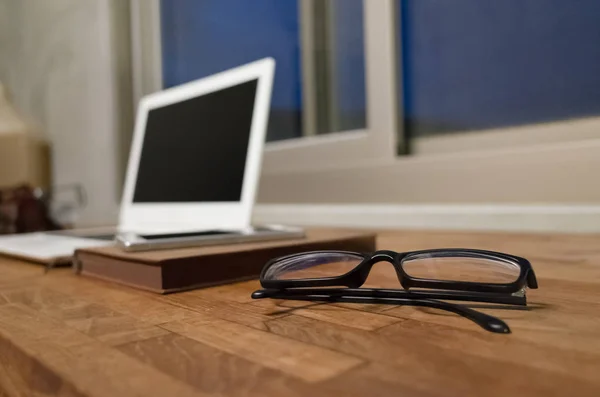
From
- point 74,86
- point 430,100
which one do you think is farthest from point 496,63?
point 74,86

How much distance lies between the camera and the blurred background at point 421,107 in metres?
0.86

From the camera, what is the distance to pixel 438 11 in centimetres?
106

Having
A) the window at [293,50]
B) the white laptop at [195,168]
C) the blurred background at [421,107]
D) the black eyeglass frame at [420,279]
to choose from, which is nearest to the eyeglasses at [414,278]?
the black eyeglass frame at [420,279]

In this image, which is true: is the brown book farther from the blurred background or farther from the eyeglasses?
the blurred background

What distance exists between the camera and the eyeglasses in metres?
0.37

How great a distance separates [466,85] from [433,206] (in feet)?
0.75

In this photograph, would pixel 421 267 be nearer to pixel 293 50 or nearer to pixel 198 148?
pixel 198 148

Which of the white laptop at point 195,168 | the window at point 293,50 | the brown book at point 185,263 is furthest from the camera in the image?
the window at point 293,50

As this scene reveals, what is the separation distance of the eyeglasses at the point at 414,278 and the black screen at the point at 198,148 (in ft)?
0.98

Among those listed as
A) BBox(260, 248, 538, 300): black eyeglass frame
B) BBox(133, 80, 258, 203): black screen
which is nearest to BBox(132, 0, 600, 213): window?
BBox(133, 80, 258, 203): black screen

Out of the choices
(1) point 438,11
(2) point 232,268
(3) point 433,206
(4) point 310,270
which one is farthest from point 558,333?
(1) point 438,11

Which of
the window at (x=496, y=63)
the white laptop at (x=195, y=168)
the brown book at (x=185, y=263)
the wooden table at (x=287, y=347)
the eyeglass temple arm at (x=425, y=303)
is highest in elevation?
the window at (x=496, y=63)

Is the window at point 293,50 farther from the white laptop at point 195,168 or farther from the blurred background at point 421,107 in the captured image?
the white laptop at point 195,168

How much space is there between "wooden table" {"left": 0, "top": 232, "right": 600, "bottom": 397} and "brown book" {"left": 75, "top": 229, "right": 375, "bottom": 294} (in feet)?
0.09
